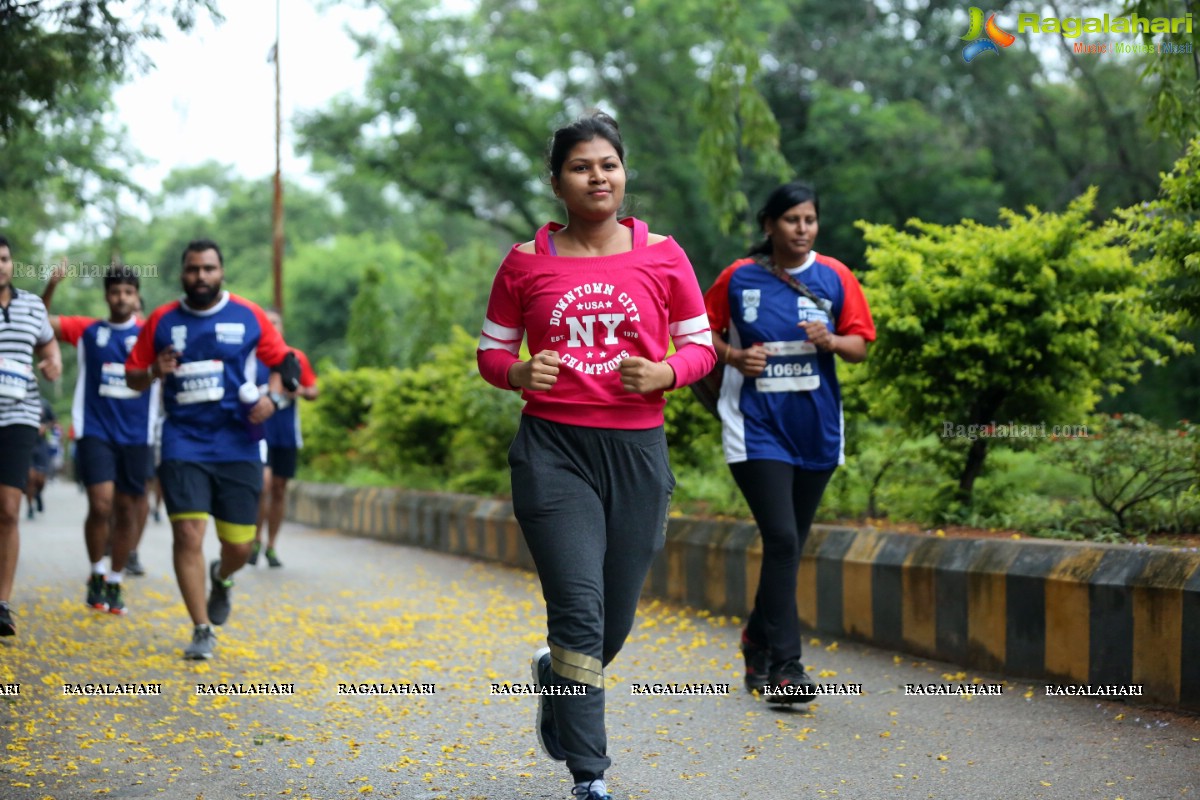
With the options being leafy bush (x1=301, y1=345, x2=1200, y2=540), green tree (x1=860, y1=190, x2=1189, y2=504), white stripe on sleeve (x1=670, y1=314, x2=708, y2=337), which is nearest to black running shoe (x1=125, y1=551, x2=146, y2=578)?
leafy bush (x1=301, y1=345, x2=1200, y2=540)

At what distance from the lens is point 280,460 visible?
11805mm

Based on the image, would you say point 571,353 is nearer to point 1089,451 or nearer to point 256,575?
point 1089,451

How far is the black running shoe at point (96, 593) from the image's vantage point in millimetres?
8797

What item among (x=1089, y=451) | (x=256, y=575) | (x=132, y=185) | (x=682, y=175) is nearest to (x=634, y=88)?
(x=682, y=175)

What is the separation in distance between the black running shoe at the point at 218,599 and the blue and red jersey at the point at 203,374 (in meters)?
0.72

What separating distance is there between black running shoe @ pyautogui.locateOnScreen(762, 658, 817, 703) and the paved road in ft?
0.27

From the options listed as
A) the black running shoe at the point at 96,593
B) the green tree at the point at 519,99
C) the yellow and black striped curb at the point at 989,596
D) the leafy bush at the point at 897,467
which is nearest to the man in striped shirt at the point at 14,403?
the black running shoe at the point at 96,593

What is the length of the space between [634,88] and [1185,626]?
28.6 metres

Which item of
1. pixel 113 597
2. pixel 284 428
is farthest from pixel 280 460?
pixel 113 597

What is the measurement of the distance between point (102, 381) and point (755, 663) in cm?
487

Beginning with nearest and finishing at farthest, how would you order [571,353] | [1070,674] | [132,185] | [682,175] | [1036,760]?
1. [571,353]
2. [1036,760]
3. [1070,674]
4. [132,185]
5. [682,175]

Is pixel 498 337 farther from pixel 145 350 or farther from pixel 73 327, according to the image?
pixel 73 327

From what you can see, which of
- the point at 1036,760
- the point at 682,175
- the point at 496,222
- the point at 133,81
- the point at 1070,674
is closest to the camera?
Answer: the point at 1036,760

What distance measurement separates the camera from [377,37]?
33.9m
